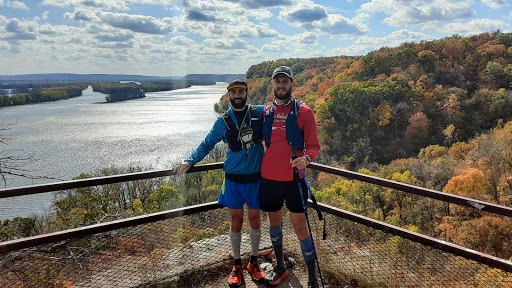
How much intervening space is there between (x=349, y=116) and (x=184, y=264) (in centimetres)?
6789

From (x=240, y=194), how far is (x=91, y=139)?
210 ft

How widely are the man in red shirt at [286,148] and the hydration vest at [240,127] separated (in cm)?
9

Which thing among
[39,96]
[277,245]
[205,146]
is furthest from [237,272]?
[39,96]

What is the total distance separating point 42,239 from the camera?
101 inches

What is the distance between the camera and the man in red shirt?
115 inches

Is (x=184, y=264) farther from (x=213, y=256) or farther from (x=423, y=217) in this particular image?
(x=423, y=217)

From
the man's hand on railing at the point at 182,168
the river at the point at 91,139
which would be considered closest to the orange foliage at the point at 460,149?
the river at the point at 91,139

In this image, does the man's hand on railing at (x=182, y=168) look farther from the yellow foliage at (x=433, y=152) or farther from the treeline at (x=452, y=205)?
the yellow foliage at (x=433, y=152)

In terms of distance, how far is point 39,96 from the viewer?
321ft

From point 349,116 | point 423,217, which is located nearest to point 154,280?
point 423,217

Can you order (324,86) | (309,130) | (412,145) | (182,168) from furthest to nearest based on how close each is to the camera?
(324,86) < (412,145) < (182,168) < (309,130)

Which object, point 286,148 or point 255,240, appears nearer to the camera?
point 286,148

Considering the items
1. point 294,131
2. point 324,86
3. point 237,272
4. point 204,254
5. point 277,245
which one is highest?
point 294,131

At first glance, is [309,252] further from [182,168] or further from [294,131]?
[182,168]
